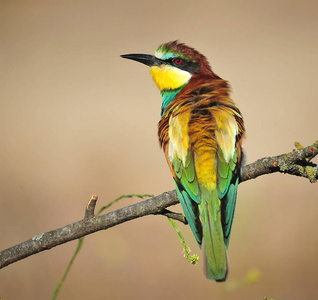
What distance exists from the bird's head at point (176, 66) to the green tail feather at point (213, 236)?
65cm

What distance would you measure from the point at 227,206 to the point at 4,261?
0.53m

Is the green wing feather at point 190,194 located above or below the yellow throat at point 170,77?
below

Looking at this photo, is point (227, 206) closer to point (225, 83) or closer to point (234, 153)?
point (234, 153)

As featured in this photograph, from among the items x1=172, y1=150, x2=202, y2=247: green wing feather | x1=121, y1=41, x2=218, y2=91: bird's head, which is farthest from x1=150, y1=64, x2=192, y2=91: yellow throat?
x1=172, y1=150, x2=202, y2=247: green wing feather

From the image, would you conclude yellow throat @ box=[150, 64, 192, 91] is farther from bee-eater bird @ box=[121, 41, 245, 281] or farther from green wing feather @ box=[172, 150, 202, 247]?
green wing feather @ box=[172, 150, 202, 247]

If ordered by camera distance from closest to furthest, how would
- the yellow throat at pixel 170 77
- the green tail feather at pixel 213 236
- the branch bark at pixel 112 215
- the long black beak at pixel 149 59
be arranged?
1. the branch bark at pixel 112 215
2. the green tail feather at pixel 213 236
3. the yellow throat at pixel 170 77
4. the long black beak at pixel 149 59

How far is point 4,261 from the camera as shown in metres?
0.83

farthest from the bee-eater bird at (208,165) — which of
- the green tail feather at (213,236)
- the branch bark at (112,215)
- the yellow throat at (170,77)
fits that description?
the yellow throat at (170,77)

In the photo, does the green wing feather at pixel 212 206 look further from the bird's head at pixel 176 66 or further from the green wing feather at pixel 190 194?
the bird's head at pixel 176 66

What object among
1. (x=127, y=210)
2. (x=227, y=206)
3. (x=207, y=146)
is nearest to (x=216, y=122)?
(x=207, y=146)

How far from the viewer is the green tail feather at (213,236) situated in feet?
3.08

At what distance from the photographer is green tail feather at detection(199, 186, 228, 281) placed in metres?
0.94

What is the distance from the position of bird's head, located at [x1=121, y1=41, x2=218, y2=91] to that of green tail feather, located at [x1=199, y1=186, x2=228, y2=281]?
65cm

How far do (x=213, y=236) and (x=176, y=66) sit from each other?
2.70 feet
